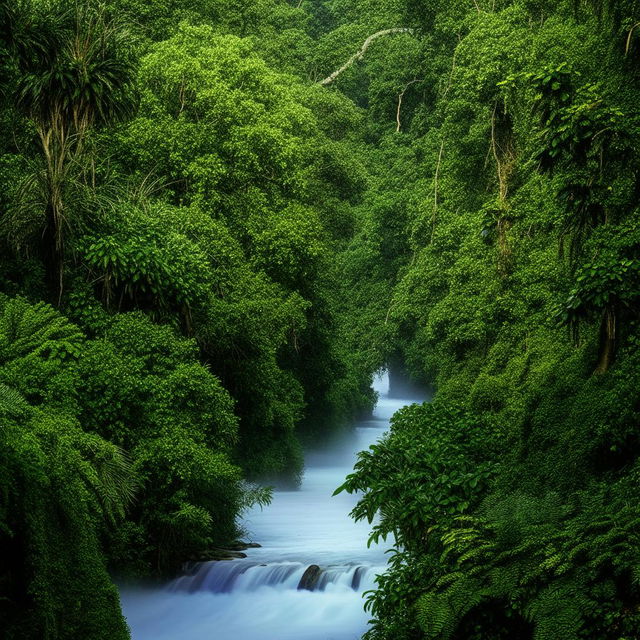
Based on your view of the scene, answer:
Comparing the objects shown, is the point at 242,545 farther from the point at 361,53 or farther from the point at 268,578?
the point at 361,53

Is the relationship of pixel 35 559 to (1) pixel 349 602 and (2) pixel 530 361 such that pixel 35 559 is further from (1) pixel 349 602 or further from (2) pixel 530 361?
(2) pixel 530 361

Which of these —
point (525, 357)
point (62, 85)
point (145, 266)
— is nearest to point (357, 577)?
point (525, 357)

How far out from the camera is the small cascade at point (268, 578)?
61.1 feet

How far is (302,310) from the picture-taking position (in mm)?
30547

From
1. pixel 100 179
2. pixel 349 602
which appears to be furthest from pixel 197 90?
pixel 349 602

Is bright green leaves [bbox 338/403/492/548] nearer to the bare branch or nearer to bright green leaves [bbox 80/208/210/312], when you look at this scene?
bright green leaves [bbox 80/208/210/312]

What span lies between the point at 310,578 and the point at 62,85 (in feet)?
32.4

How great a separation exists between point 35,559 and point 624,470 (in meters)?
6.19

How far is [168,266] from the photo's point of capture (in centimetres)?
2000

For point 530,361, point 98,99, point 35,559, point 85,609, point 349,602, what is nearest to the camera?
point 35,559

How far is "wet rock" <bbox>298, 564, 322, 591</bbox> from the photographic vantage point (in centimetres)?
1859

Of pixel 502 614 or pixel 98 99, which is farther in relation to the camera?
pixel 98 99

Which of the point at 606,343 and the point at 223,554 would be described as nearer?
the point at 606,343

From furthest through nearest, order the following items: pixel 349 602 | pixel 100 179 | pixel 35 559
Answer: pixel 100 179, pixel 349 602, pixel 35 559
